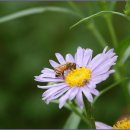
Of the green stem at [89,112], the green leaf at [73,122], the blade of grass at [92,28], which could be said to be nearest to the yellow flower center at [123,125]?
the green stem at [89,112]

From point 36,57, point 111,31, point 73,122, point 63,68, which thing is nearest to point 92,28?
point 111,31

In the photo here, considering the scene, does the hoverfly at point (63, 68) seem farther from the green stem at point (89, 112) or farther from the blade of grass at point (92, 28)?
the blade of grass at point (92, 28)

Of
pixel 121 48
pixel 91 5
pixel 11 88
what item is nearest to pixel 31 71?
pixel 11 88

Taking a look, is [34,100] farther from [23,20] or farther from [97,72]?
[97,72]

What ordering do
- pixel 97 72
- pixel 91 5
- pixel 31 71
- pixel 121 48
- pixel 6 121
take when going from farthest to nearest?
1. pixel 31 71
2. pixel 6 121
3. pixel 91 5
4. pixel 121 48
5. pixel 97 72

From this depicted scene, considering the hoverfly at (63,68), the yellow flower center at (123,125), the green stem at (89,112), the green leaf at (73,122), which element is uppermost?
the hoverfly at (63,68)

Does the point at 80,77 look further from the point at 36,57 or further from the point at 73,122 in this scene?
the point at 36,57

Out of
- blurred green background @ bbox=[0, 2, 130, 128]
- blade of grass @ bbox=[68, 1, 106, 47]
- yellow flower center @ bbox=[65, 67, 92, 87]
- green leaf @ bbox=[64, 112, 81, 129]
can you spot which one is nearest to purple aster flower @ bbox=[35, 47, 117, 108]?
yellow flower center @ bbox=[65, 67, 92, 87]
